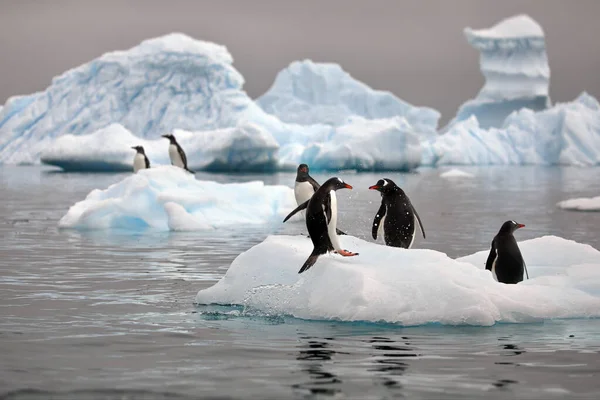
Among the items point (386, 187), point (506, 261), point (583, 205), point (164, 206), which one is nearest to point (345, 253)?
point (506, 261)

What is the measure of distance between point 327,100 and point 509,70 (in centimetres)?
1867

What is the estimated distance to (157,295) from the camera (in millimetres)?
9008

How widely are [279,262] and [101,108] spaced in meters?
54.8

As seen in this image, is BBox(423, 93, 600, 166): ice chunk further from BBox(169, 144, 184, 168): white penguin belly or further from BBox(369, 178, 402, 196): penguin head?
BBox(369, 178, 402, 196): penguin head

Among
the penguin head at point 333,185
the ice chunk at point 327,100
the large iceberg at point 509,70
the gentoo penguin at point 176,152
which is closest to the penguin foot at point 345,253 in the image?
the penguin head at point 333,185

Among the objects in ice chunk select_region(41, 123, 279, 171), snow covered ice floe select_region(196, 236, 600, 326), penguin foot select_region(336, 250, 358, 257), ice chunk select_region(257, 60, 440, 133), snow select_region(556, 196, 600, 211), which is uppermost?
ice chunk select_region(257, 60, 440, 133)

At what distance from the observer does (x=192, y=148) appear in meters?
48.9

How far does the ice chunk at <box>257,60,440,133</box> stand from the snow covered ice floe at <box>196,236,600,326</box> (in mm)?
75952

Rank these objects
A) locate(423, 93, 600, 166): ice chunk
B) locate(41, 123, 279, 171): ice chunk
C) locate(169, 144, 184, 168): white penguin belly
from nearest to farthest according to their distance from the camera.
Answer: locate(169, 144, 184, 168): white penguin belly < locate(41, 123, 279, 171): ice chunk < locate(423, 93, 600, 166): ice chunk

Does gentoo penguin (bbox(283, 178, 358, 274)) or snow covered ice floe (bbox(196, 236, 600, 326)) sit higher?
gentoo penguin (bbox(283, 178, 358, 274))

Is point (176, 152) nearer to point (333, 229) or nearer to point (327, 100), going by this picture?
point (333, 229)

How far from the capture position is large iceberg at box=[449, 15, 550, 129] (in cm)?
8962

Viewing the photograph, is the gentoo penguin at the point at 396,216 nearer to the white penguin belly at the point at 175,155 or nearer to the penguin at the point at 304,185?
the penguin at the point at 304,185

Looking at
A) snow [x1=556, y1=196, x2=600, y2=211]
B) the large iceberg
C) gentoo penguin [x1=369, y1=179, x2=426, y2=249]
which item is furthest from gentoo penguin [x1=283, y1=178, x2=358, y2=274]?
the large iceberg
